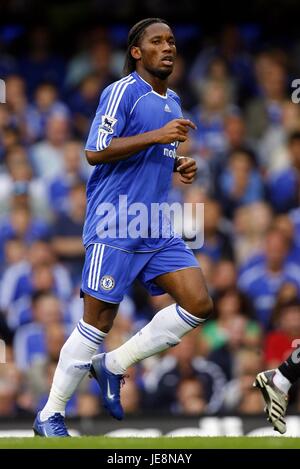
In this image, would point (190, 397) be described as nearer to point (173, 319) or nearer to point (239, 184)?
point (239, 184)

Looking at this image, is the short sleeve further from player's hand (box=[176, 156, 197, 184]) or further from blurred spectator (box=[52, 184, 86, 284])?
blurred spectator (box=[52, 184, 86, 284])

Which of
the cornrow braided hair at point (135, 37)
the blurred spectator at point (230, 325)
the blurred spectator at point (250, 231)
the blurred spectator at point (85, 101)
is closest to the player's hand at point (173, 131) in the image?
the cornrow braided hair at point (135, 37)

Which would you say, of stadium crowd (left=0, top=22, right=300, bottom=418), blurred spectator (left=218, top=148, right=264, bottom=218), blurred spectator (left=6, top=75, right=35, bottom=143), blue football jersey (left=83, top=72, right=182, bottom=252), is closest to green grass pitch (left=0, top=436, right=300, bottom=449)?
blue football jersey (left=83, top=72, right=182, bottom=252)

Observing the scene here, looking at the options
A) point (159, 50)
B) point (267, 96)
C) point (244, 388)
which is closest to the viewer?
point (159, 50)

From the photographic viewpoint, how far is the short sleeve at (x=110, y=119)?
7195 millimetres

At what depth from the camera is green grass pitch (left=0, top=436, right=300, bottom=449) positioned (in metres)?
6.64

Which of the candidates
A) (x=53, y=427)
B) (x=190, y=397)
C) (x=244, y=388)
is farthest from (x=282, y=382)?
(x=244, y=388)

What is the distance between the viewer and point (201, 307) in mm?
7441

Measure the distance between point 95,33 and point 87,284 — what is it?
715cm

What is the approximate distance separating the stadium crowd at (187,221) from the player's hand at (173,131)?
3364mm

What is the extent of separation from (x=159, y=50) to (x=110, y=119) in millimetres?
545

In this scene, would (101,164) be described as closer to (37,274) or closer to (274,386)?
(274,386)

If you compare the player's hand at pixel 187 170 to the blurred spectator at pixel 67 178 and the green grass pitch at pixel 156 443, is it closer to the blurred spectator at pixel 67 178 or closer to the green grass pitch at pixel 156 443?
the green grass pitch at pixel 156 443

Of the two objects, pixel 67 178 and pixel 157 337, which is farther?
pixel 67 178
